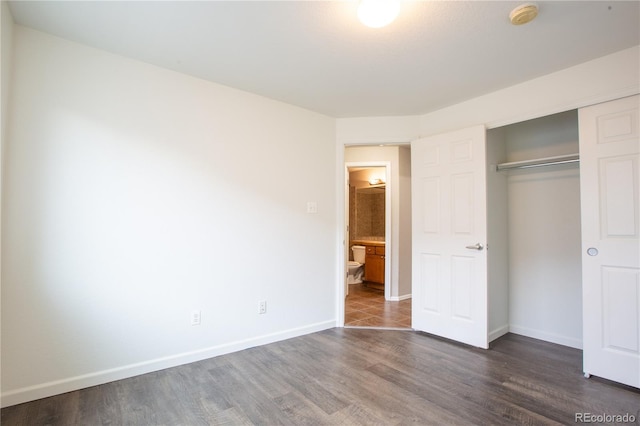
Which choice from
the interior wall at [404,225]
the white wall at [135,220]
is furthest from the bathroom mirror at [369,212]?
the white wall at [135,220]

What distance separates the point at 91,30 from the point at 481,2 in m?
2.50

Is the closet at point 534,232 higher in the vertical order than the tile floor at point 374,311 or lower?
higher

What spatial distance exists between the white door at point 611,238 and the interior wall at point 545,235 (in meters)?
0.72

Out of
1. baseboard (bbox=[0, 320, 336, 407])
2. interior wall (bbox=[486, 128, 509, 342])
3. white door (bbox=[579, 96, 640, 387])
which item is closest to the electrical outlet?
baseboard (bbox=[0, 320, 336, 407])

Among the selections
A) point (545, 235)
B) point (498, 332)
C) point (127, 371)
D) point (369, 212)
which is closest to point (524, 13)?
point (545, 235)

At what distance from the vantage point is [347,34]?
2.15 meters

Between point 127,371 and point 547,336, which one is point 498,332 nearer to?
point 547,336

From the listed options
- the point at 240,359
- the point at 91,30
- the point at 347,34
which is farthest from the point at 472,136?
the point at 91,30

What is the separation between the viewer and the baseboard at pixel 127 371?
210 cm

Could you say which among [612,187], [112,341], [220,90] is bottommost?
[112,341]

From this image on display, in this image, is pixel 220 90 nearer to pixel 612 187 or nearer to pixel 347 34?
pixel 347 34

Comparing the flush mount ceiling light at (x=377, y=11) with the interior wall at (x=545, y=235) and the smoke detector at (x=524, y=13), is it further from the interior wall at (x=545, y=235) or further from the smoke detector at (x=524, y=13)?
the interior wall at (x=545, y=235)

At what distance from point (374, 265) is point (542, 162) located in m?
3.33

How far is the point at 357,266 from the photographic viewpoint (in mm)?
6102
